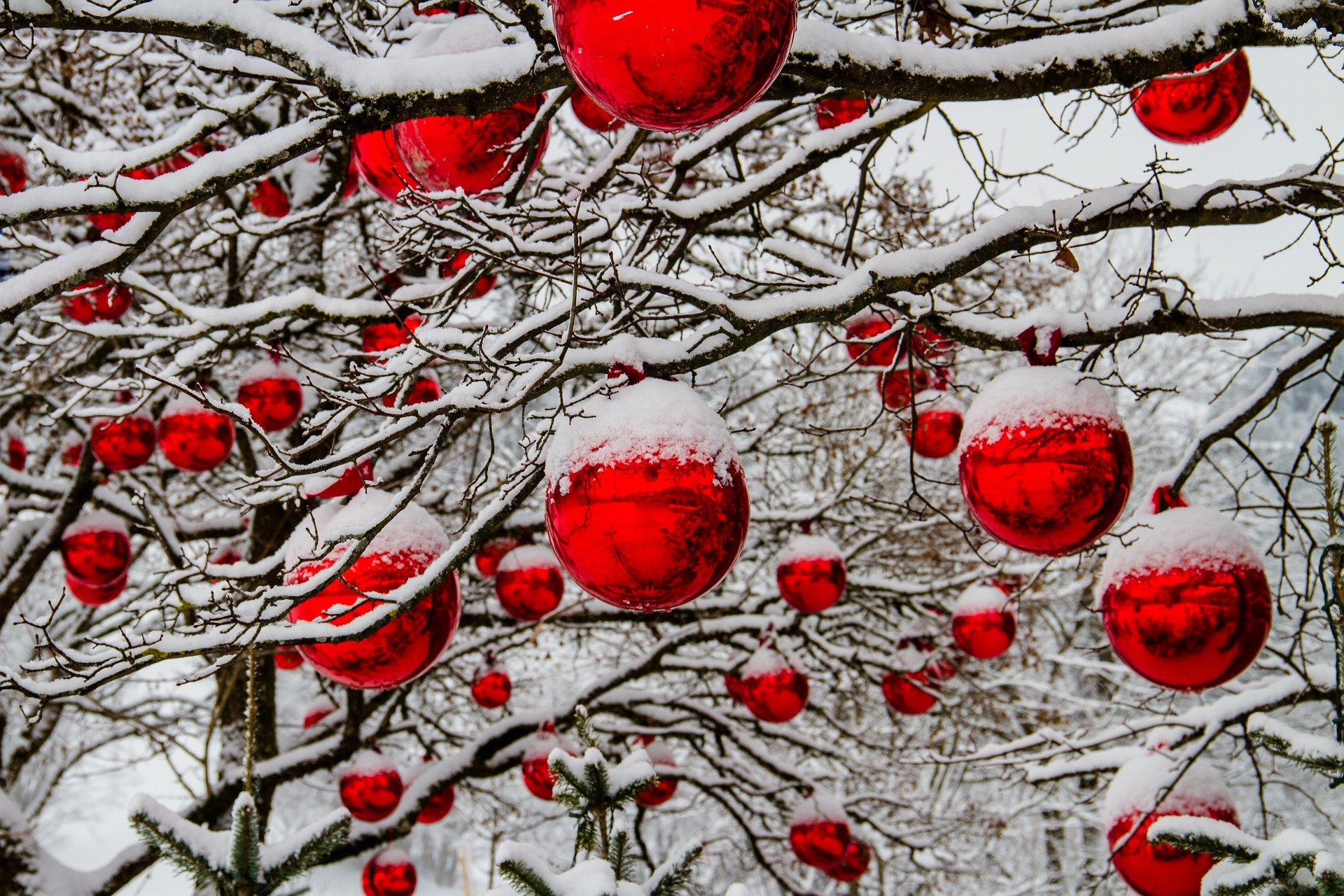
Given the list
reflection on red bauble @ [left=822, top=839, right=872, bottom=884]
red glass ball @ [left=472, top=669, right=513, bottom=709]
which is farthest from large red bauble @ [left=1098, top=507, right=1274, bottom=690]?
red glass ball @ [left=472, top=669, right=513, bottom=709]

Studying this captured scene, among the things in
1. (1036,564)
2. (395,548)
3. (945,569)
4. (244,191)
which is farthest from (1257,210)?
(945,569)

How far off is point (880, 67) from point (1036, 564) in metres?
7.90

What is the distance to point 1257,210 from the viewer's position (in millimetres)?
2465

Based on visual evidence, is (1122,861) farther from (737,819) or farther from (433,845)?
(433,845)

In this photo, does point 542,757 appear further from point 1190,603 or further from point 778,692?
point 1190,603

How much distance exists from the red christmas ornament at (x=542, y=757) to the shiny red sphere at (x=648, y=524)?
338cm

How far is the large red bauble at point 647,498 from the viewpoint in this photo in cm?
168

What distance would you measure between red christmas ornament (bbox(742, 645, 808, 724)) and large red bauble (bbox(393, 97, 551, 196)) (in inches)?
126

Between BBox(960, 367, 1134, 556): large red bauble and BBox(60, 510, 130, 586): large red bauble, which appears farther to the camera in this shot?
BBox(60, 510, 130, 586): large red bauble

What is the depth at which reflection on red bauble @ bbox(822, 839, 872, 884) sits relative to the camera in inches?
211

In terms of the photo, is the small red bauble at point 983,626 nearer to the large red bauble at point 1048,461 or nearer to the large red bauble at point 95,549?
the large red bauble at point 1048,461

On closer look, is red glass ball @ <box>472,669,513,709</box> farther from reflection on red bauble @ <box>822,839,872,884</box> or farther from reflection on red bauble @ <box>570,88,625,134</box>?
reflection on red bauble @ <box>570,88,625,134</box>

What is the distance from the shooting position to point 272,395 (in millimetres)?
4359

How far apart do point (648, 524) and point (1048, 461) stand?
0.91 m
